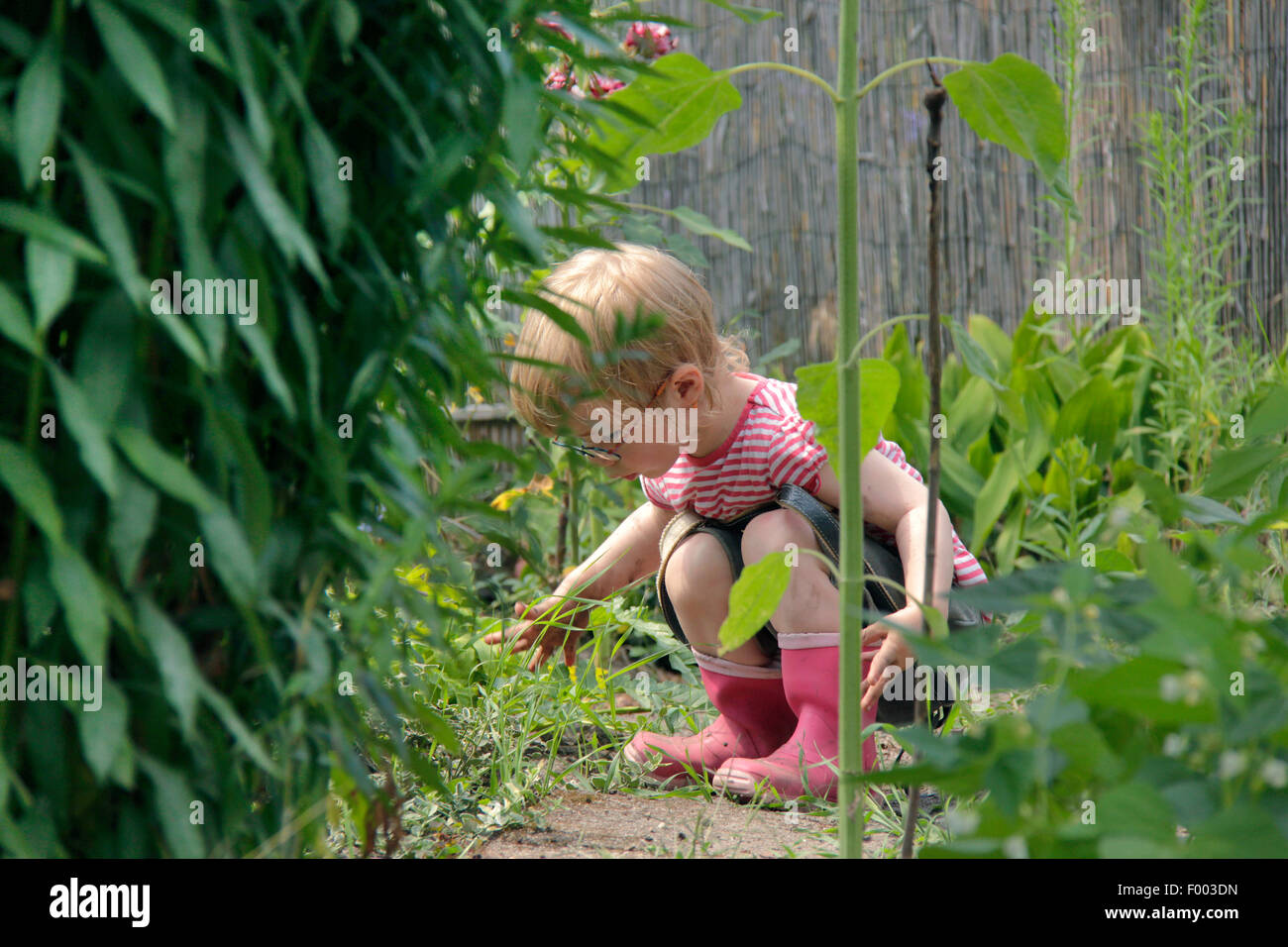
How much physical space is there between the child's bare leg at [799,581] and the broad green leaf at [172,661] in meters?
1.25

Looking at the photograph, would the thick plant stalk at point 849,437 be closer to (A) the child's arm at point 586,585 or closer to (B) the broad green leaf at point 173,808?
(B) the broad green leaf at point 173,808

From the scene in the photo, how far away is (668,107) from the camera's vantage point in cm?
113

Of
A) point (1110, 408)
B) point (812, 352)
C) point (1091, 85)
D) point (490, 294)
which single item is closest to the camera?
point (490, 294)

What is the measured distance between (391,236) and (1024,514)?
2.62 metres

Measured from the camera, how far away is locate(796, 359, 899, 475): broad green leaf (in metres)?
1.09

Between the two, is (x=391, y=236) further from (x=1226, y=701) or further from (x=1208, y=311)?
(x=1208, y=311)

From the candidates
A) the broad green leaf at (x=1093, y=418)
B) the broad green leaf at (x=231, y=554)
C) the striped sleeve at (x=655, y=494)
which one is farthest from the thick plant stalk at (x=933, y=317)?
the broad green leaf at (x=1093, y=418)

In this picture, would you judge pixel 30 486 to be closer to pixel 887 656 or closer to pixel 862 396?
pixel 862 396

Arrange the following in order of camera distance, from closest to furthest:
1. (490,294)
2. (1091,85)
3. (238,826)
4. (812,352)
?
1. (238,826)
2. (490,294)
3. (1091,85)
4. (812,352)

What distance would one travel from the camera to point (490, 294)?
1.05 m

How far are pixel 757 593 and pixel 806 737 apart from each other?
32.5 inches

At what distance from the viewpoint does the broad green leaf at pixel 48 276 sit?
0.67 metres

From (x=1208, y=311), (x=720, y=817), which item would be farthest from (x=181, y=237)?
(x=1208, y=311)

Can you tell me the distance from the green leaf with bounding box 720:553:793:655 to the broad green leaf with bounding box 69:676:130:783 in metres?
0.58
